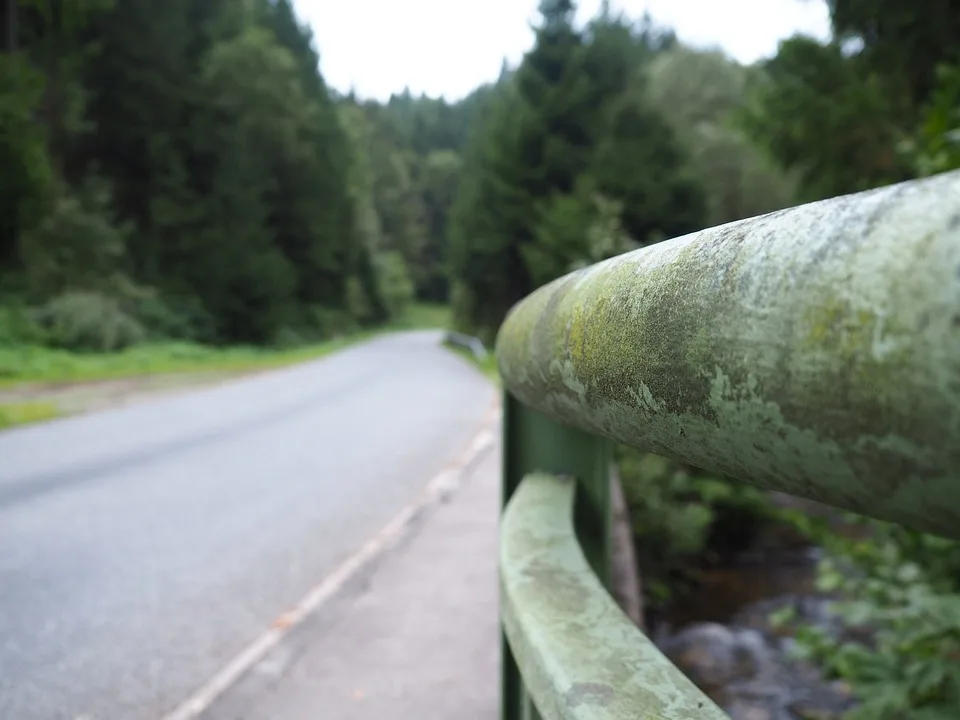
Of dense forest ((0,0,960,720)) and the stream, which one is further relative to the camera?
dense forest ((0,0,960,720))

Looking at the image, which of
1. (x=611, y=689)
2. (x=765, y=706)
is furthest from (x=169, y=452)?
(x=611, y=689)

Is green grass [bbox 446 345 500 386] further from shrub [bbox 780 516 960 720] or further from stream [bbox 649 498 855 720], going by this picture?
shrub [bbox 780 516 960 720]

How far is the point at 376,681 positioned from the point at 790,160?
494 cm

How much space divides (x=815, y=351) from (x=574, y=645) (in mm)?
452

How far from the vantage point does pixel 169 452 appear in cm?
707

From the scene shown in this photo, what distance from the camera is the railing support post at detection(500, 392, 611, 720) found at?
117 centimetres

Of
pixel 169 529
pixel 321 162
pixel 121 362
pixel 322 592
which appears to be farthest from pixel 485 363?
pixel 321 162

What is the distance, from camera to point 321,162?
34.8 m

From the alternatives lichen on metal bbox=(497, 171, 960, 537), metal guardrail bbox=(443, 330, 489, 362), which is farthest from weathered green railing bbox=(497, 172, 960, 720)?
metal guardrail bbox=(443, 330, 489, 362)

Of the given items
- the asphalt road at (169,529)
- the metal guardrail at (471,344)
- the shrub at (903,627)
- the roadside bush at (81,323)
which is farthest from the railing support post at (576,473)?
the roadside bush at (81,323)

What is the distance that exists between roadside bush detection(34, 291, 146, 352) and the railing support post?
61.0 ft

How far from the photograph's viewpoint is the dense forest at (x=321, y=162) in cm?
496

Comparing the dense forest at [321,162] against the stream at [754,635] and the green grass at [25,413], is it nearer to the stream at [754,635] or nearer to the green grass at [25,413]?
the stream at [754,635]

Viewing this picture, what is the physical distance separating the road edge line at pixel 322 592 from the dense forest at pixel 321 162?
5.56 ft
